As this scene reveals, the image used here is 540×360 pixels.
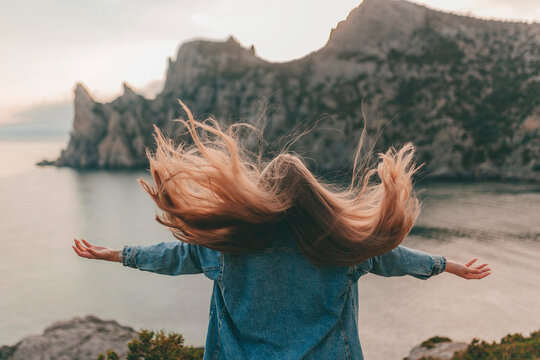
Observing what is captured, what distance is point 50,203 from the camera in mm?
67250

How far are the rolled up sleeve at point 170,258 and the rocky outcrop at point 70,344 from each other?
8526 mm

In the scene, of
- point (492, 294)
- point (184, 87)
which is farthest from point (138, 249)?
point (184, 87)

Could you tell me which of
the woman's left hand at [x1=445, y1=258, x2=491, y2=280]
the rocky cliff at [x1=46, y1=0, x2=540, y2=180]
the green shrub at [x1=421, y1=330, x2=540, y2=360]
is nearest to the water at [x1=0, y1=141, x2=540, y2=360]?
the green shrub at [x1=421, y1=330, x2=540, y2=360]

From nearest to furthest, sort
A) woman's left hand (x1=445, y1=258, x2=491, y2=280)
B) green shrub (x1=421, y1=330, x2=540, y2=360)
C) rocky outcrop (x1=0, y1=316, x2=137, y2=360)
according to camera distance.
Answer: woman's left hand (x1=445, y1=258, x2=491, y2=280) → green shrub (x1=421, y1=330, x2=540, y2=360) → rocky outcrop (x1=0, y1=316, x2=137, y2=360)

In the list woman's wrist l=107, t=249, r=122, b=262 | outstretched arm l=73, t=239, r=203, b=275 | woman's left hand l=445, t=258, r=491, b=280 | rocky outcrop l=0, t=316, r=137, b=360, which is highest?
outstretched arm l=73, t=239, r=203, b=275

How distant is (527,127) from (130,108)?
83.3 m

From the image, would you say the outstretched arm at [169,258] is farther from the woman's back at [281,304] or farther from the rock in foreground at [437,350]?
the rock in foreground at [437,350]

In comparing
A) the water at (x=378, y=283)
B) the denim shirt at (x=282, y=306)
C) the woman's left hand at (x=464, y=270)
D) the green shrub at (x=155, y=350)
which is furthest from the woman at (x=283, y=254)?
the water at (x=378, y=283)

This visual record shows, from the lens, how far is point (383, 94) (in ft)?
230

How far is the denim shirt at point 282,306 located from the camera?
1.61 metres

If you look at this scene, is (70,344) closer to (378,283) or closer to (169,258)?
(169,258)

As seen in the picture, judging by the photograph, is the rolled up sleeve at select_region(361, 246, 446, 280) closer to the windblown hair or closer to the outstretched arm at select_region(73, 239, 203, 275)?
the windblown hair

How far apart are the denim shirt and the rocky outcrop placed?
8.77 meters

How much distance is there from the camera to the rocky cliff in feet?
189
